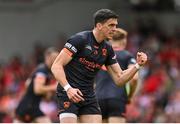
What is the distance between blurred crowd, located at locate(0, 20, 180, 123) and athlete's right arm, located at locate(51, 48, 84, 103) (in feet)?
18.8

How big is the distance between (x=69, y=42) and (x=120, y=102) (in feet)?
7.93

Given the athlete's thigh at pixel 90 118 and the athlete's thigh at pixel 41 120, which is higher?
the athlete's thigh at pixel 90 118

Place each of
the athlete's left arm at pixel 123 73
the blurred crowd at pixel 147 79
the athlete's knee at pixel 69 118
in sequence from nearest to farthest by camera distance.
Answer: the athlete's knee at pixel 69 118 → the athlete's left arm at pixel 123 73 → the blurred crowd at pixel 147 79

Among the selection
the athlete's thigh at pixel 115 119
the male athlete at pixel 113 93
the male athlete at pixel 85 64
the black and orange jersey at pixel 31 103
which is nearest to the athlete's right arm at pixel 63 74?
the male athlete at pixel 85 64

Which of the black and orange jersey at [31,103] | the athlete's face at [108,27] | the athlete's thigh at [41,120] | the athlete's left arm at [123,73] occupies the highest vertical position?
the athlete's face at [108,27]

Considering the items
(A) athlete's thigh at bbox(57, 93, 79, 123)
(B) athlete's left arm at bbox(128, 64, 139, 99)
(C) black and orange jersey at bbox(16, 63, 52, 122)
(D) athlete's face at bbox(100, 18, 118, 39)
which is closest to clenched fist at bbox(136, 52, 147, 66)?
(D) athlete's face at bbox(100, 18, 118, 39)

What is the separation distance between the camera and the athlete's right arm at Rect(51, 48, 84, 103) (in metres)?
9.55

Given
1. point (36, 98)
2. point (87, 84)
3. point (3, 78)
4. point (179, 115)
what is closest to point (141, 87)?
point (179, 115)

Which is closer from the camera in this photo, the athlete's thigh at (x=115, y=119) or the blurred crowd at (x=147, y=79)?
the athlete's thigh at (x=115, y=119)

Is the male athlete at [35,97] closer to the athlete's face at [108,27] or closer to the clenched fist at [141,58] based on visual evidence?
the athlete's face at [108,27]

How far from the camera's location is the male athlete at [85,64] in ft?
32.2

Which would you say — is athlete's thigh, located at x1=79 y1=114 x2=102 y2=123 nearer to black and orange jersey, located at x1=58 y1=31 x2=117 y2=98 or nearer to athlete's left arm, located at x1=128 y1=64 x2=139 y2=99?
black and orange jersey, located at x1=58 y1=31 x2=117 y2=98

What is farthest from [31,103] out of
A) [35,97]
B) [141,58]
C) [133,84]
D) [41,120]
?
[141,58]

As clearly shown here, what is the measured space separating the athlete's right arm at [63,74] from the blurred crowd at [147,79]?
573 centimetres
